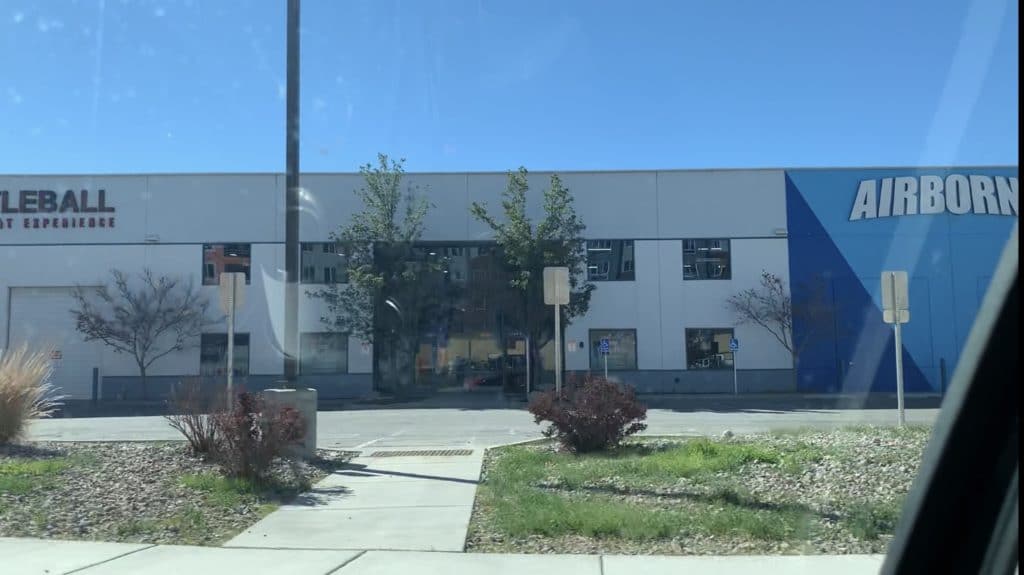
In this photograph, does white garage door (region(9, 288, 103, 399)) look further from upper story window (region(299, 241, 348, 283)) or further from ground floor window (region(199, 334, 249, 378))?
upper story window (region(299, 241, 348, 283))

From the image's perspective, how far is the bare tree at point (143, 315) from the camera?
1358 inches

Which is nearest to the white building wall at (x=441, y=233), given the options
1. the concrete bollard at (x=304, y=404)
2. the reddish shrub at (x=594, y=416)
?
the concrete bollard at (x=304, y=404)

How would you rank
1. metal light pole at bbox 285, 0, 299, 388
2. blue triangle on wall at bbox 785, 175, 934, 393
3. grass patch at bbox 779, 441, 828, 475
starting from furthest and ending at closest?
blue triangle on wall at bbox 785, 175, 934, 393 < metal light pole at bbox 285, 0, 299, 388 < grass patch at bbox 779, 441, 828, 475

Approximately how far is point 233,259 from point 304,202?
369cm

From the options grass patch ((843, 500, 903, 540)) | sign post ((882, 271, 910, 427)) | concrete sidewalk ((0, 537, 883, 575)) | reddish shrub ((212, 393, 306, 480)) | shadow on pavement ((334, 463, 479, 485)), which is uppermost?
sign post ((882, 271, 910, 427))

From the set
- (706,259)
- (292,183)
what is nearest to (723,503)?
(292,183)

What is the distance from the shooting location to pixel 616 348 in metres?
36.8

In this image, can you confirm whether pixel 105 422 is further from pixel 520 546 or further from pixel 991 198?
pixel 991 198

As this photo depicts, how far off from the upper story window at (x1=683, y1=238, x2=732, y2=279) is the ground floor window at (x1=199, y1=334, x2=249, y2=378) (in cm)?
1825

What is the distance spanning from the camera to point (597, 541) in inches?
302

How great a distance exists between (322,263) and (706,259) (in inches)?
622

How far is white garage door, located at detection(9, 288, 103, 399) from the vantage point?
36188 millimetres

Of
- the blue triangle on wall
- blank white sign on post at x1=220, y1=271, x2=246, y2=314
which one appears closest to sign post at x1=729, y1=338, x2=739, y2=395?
the blue triangle on wall

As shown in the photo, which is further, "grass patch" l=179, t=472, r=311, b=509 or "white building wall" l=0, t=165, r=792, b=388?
"white building wall" l=0, t=165, r=792, b=388
